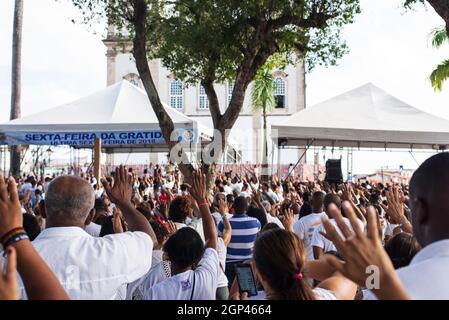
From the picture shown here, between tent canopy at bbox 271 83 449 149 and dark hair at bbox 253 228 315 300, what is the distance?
12.0 meters

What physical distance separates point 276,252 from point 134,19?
8.79 metres

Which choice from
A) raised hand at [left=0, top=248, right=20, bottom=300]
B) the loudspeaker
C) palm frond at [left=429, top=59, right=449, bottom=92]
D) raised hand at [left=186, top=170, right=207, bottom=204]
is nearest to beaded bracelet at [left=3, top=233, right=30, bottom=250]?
raised hand at [left=0, top=248, right=20, bottom=300]

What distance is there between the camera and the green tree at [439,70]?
16922 mm

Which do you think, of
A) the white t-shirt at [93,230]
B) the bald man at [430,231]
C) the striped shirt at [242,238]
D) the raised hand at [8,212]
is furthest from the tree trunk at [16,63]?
the bald man at [430,231]

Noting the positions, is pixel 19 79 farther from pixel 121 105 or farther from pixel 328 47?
pixel 328 47

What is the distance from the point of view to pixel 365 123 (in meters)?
14.6

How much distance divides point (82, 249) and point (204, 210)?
1105 millimetres

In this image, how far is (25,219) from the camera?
4.34 metres

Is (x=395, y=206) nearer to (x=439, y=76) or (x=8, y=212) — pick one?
(x=8, y=212)

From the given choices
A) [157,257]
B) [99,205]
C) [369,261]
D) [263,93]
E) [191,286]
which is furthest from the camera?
[263,93]

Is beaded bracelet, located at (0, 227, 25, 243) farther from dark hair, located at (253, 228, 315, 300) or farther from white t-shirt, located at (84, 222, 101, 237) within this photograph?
white t-shirt, located at (84, 222, 101, 237)

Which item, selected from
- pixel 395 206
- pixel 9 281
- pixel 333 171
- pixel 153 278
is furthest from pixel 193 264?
pixel 333 171

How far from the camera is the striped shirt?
221 inches
